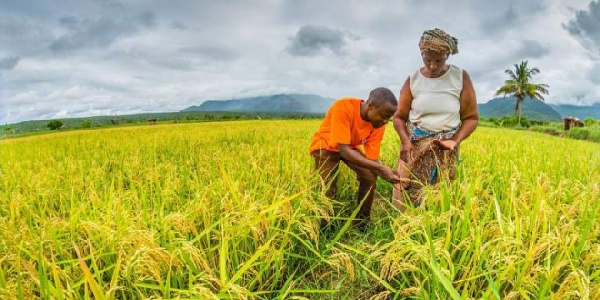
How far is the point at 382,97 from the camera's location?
2.85 m

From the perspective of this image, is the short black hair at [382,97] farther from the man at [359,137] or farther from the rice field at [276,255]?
the rice field at [276,255]

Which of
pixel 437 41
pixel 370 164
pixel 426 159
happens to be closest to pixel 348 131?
pixel 370 164

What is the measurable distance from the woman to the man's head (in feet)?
1.00

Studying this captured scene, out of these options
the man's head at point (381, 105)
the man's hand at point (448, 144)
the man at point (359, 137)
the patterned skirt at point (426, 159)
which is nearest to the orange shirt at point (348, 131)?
the man at point (359, 137)

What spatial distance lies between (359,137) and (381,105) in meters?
0.48

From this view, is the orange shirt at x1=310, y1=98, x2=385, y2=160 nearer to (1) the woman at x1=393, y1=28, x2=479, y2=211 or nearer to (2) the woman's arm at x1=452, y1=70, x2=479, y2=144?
(1) the woman at x1=393, y1=28, x2=479, y2=211

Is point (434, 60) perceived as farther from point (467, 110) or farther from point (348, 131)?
point (348, 131)

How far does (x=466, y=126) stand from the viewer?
9.68 feet

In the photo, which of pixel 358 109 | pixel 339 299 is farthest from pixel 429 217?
pixel 358 109

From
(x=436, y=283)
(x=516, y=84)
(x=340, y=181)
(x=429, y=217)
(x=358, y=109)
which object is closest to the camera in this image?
(x=436, y=283)

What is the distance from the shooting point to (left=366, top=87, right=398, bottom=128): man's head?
281 cm

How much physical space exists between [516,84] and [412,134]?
180ft

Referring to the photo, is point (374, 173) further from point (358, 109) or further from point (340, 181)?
point (340, 181)

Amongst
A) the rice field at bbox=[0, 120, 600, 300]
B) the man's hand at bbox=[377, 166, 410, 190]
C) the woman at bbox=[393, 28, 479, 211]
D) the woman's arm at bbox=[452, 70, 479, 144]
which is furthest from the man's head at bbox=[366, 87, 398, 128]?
the rice field at bbox=[0, 120, 600, 300]
